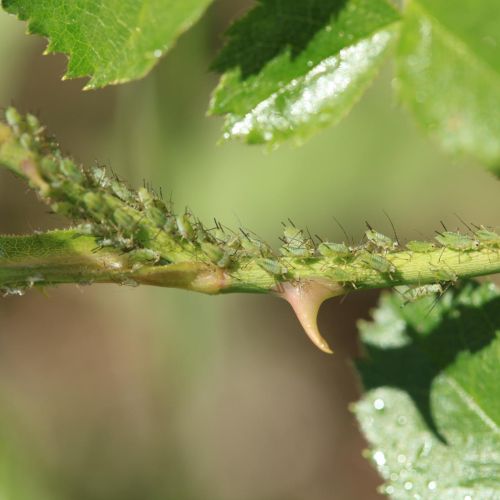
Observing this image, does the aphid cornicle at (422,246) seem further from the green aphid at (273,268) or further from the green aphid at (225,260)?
the green aphid at (225,260)

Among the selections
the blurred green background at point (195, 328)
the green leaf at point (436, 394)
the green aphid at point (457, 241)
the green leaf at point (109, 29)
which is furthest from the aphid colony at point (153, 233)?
the blurred green background at point (195, 328)

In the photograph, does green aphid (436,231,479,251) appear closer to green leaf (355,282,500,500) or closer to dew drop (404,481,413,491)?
green leaf (355,282,500,500)

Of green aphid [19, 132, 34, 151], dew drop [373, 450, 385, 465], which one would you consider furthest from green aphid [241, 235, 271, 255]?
dew drop [373, 450, 385, 465]

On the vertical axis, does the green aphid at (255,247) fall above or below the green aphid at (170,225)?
below

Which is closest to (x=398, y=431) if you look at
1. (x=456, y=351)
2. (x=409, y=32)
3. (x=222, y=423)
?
(x=456, y=351)

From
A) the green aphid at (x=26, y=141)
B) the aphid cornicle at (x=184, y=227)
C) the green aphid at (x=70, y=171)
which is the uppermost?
the green aphid at (x=26, y=141)

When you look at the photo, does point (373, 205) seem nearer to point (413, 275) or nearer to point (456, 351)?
point (456, 351)
